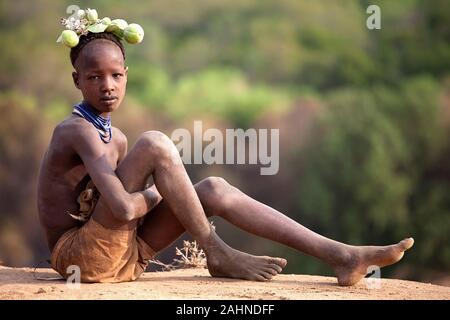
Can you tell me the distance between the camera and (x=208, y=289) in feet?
14.4

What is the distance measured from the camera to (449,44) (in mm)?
20469

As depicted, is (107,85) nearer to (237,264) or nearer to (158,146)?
(158,146)

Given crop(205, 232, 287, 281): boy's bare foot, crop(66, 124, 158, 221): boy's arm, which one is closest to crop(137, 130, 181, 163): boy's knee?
crop(66, 124, 158, 221): boy's arm

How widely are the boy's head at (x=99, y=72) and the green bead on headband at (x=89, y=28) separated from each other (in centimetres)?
5

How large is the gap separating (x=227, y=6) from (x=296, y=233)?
1640 cm


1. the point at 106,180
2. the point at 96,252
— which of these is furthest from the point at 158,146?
the point at 96,252

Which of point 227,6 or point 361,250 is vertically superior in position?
point 227,6

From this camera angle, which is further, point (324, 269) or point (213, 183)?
point (324, 269)

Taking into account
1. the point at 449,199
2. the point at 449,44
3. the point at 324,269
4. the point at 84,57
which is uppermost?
the point at 449,44

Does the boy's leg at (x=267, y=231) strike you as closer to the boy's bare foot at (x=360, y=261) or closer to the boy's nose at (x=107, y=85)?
the boy's bare foot at (x=360, y=261)

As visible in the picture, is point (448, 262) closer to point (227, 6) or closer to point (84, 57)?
point (227, 6)

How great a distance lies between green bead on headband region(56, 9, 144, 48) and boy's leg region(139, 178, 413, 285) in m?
0.89

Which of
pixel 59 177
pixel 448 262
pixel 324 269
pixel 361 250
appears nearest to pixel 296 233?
pixel 361 250
